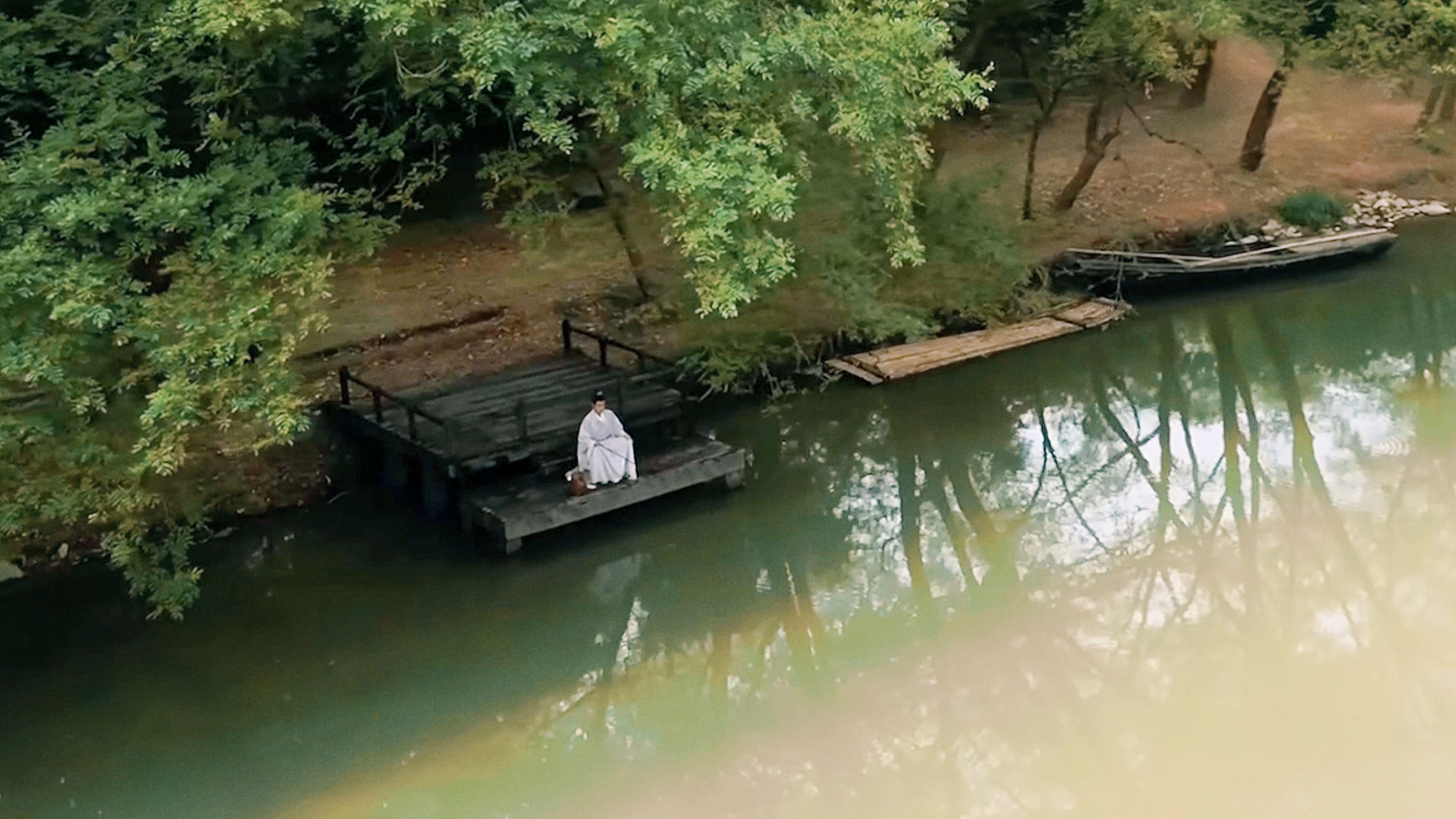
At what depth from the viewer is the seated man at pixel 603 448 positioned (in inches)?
398

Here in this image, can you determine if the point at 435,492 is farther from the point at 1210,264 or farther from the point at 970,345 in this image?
the point at 1210,264

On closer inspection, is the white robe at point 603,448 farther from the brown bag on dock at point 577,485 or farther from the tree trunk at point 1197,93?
the tree trunk at point 1197,93

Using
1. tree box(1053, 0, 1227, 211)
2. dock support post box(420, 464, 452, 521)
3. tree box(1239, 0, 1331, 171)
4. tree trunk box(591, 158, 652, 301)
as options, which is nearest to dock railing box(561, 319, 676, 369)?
tree trunk box(591, 158, 652, 301)

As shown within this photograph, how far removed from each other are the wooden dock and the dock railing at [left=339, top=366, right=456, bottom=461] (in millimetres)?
5290

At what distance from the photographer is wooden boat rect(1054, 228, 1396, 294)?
55.2 ft

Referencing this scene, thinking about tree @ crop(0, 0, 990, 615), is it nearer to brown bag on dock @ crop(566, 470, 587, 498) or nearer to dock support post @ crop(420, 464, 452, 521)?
dock support post @ crop(420, 464, 452, 521)

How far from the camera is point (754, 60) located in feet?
25.0

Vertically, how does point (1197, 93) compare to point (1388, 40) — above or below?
below

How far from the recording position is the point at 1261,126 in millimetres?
20297

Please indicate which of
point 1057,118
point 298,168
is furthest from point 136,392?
point 1057,118

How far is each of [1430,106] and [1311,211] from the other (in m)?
5.28

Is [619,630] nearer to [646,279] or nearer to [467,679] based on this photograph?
[467,679]

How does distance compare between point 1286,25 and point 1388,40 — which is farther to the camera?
point 1286,25

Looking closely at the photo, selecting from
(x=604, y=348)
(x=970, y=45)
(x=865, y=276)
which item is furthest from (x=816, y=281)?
(x=970, y=45)
